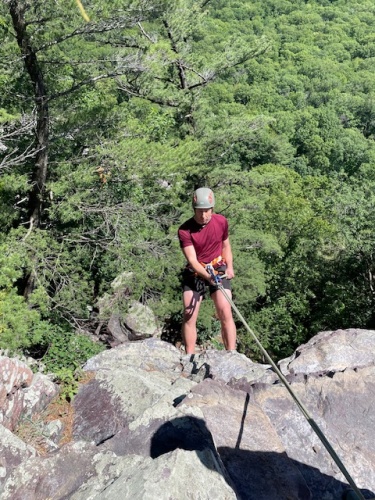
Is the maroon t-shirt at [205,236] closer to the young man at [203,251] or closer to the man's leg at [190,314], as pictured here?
the young man at [203,251]

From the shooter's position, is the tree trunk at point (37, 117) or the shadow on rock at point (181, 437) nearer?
the shadow on rock at point (181, 437)

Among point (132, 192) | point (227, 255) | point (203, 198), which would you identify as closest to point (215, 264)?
point (227, 255)

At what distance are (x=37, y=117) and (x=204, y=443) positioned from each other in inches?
248

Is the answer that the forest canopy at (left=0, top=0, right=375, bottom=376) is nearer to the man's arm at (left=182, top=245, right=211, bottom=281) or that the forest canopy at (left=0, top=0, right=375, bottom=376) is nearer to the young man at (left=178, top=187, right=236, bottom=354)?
the young man at (left=178, top=187, right=236, bottom=354)

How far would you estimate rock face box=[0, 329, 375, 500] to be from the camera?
271cm

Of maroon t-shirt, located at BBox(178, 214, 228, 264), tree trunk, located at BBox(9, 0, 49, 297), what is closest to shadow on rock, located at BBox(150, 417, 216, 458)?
maroon t-shirt, located at BBox(178, 214, 228, 264)

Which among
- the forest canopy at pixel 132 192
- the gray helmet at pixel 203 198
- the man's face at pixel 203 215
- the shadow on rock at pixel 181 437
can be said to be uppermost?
the gray helmet at pixel 203 198

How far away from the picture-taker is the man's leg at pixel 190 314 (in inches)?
221

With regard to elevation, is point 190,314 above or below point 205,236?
below

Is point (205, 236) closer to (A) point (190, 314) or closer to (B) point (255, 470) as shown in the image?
(A) point (190, 314)

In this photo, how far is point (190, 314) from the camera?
5734 millimetres

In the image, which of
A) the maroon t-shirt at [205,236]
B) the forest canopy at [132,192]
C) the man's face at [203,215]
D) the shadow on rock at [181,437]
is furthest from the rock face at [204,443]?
Result: the man's face at [203,215]

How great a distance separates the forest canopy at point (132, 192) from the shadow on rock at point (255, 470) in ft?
7.89

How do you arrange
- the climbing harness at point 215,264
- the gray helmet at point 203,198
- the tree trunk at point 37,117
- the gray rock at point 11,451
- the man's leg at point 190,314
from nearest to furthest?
the gray rock at point 11,451, the gray helmet at point 203,198, the climbing harness at point 215,264, the man's leg at point 190,314, the tree trunk at point 37,117
